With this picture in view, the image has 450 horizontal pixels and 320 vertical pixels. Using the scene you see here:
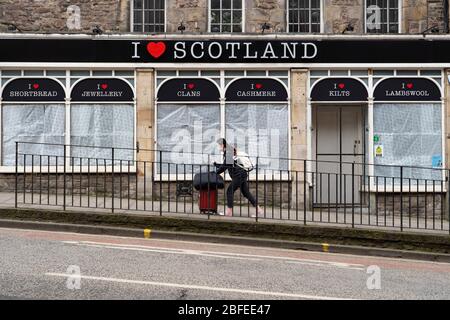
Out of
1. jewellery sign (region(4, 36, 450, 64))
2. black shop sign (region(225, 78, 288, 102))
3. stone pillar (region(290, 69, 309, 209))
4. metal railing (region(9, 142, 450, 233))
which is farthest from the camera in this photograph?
black shop sign (region(225, 78, 288, 102))

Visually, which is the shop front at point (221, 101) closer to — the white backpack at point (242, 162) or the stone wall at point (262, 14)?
the stone wall at point (262, 14)

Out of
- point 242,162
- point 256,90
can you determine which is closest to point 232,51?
point 256,90

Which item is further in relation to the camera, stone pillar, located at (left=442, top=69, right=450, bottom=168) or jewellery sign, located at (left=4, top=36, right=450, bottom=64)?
stone pillar, located at (left=442, top=69, right=450, bottom=168)

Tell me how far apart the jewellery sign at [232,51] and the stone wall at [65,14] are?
3.34 feet

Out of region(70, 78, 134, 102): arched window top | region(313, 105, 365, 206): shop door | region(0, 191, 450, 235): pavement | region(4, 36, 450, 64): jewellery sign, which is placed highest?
region(4, 36, 450, 64): jewellery sign

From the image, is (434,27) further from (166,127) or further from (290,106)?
(166,127)

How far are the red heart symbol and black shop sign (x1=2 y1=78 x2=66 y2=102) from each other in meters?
2.53

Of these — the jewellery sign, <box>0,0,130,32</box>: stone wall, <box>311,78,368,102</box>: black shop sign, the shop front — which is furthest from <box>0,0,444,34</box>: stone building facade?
<box>311,78,368,102</box>: black shop sign

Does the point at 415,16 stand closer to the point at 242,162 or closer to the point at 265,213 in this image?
the point at 242,162

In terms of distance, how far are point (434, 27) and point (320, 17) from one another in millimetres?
3071

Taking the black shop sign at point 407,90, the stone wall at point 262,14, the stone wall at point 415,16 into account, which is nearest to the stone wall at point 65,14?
the stone wall at point 262,14

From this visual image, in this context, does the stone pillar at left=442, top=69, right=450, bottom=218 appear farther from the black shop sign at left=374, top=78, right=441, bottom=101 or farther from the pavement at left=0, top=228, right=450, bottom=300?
the pavement at left=0, top=228, right=450, bottom=300

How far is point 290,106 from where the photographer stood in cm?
1530

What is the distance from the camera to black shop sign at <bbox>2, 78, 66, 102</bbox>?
49.6 feet
